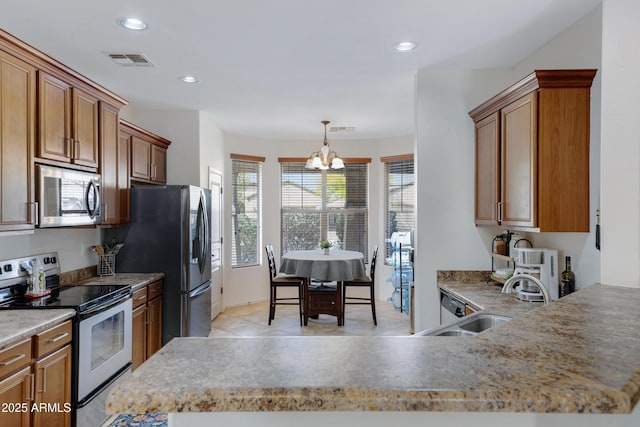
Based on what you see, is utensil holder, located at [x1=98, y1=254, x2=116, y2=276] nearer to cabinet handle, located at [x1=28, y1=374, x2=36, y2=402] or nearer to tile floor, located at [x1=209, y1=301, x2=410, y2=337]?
tile floor, located at [x1=209, y1=301, x2=410, y2=337]

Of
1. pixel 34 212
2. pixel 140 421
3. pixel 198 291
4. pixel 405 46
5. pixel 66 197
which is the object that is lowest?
pixel 140 421

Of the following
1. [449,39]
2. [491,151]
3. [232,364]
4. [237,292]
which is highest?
[449,39]

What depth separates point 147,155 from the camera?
167 inches

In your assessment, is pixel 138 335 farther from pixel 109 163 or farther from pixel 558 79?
pixel 558 79

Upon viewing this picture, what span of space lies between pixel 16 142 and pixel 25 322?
99cm

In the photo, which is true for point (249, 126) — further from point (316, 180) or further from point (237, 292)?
point (237, 292)

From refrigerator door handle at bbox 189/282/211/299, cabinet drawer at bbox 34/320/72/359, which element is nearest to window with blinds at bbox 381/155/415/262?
refrigerator door handle at bbox 189/282/211/299

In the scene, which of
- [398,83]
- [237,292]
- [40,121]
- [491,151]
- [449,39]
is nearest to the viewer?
[40,121]

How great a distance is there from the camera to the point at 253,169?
6.44m

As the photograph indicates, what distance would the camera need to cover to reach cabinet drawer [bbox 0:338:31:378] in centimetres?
189

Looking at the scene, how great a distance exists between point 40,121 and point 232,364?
2.37m

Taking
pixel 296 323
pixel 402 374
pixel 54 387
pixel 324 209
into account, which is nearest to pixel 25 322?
pixel 54 387

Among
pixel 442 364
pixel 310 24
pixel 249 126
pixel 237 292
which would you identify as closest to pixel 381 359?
pixel 442 364

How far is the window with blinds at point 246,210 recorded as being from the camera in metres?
6.15
